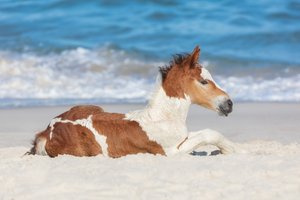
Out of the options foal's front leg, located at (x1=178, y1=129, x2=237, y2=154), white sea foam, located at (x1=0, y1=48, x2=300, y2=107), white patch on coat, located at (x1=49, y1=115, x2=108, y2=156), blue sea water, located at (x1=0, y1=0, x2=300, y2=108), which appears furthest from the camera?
blue sea water, located at (x1=0, y1=0, x2=300, y2=108)

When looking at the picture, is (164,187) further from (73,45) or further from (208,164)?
(73,45)

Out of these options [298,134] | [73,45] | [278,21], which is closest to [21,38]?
[73,45]

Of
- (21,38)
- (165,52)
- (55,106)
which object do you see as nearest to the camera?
(55,106)

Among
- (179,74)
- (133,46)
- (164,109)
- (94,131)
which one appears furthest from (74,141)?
(133,46)

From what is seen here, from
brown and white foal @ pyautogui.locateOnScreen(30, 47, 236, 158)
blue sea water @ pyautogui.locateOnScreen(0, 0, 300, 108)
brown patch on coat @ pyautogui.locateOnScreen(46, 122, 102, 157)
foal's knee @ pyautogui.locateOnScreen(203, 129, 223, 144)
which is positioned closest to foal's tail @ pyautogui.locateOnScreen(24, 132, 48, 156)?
brown and white foal @ pyautogui.locateOnScreen(30, 47, 236, 158)

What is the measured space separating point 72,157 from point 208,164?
1114mm

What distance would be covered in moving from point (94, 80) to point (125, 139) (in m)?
8.46

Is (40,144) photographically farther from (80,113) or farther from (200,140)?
(200,140)

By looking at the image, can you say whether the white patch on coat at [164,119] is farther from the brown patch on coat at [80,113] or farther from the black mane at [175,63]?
the brown patch on coat at [80,113]

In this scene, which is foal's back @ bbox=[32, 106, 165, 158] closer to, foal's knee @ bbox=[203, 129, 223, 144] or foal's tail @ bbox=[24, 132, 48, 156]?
foal's tail @ bbox=[24, 132, 48, 156]

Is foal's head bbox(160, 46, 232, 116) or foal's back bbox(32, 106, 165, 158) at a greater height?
foal's head bbox(160, 46, 232, 116)

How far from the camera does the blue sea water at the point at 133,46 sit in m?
14.5

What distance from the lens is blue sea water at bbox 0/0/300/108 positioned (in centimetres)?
1452

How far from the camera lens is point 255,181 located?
6250 millimetres
